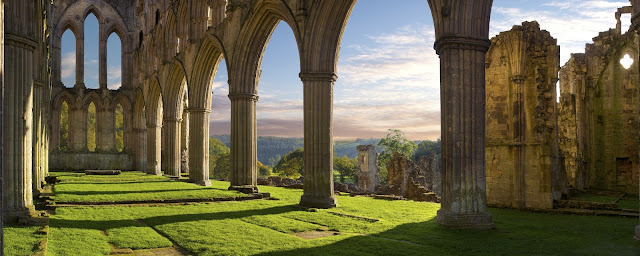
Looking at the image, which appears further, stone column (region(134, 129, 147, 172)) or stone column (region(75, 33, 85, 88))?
stone column (region(134, 129, 147, 172))

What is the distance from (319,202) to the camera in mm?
12227

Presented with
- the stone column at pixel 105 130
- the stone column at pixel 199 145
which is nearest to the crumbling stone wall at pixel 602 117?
the stone column at pixel 199 145

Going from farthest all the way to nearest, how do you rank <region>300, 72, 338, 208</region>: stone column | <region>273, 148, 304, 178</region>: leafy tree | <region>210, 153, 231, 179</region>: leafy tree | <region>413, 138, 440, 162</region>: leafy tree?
<region>413, 138, 440, 162</region>: leafy tree, <region>273, 148, 304, 178</region>: leafy tree, <region>210, 153, 231, 179</region>: leafy tree, <region>300, 72, 338, 208</region>: stone column

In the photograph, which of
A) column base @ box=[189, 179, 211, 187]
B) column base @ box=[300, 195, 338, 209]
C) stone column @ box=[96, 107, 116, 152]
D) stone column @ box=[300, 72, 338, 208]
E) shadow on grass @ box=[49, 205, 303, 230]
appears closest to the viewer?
shadow on grass @ box=[49, 205, 303, 230]

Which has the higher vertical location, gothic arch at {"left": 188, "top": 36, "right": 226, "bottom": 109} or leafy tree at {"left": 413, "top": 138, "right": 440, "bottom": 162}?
gothic arch at {"left": 188, "top": 36, "right": 226, "bottom": 109}

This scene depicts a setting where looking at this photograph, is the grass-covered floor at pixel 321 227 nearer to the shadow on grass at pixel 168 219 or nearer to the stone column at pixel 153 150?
the shadow on grass at pixel 168 219

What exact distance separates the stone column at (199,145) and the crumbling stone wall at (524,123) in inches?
434

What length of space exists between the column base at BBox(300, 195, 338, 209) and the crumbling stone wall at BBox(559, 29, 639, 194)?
12.1 metres

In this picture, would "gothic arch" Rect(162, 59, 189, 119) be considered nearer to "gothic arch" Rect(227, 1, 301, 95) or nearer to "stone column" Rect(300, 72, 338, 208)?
"gothic arch" Rect(227, 1, 301, 95)

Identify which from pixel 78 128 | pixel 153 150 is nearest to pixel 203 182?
pixel 153 150

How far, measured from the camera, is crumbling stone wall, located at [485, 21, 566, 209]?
1232 cm

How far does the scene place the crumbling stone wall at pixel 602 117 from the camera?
20562mm

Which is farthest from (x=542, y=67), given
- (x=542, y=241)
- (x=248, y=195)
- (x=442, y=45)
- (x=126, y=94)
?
(x=126, y=94)

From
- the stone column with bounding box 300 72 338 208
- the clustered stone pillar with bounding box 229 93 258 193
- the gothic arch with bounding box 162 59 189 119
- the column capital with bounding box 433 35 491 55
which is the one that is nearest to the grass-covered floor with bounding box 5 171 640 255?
the stone column with bounding box 300 72 338 208
